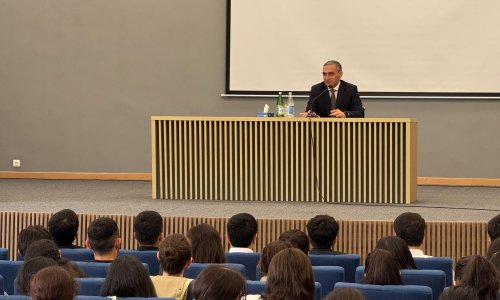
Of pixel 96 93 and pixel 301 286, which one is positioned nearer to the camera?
pixel 301 286

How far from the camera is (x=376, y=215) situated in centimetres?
716

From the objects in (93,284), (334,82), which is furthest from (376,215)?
(93,284)

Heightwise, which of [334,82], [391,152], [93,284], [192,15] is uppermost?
[192,15]

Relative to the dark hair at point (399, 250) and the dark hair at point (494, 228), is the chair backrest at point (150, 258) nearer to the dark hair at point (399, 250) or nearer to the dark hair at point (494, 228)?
the dark hair at point (399, 250)

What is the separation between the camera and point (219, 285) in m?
3.23

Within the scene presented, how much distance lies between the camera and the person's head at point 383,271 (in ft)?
13.5

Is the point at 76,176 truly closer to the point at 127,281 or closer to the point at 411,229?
the point at 411,229

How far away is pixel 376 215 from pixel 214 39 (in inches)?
176

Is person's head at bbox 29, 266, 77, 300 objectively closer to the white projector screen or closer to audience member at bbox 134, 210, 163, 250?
audience member at bbox 134, 210, 163, 250

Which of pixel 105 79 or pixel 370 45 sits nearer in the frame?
pixel 370 45

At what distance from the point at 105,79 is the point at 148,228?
5822 mm

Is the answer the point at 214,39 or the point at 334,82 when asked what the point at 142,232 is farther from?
the point at 214,39

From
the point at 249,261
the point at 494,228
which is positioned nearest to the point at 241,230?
the point at 249,261

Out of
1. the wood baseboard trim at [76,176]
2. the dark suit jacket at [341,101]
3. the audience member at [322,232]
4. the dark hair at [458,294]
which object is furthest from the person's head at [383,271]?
the wood baseboard trim at [76,176]
